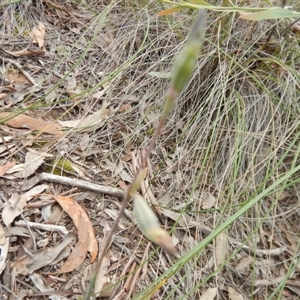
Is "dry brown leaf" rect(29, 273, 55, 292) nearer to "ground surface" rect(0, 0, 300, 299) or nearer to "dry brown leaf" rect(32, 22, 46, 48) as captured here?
"ground surface" rect(0, 0, 300, 299)

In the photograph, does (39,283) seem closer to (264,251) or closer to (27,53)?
(264,251)

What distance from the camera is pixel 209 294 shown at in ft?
3.58

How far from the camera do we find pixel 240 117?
1.29 metres

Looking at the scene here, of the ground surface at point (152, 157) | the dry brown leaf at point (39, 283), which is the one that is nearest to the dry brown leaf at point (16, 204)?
the ground surface at point (152, 157)

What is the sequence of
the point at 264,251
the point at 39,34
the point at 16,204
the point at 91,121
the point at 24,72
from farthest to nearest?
the point at 39,34 < the point at 24,72 < the point at 91,121 < the point at 264,251 < the point at 16,204

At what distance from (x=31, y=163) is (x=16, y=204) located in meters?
0.13

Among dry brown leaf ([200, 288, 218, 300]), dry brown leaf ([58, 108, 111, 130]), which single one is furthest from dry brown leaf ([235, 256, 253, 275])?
dry brown leaf ([58, 108, 111, 130])

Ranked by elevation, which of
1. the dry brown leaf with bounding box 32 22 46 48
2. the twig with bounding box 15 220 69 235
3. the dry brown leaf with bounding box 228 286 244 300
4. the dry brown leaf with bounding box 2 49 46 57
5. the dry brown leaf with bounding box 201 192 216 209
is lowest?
the dry brown leaf with bounding box 228 286 244 300

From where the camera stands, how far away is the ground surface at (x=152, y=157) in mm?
1055

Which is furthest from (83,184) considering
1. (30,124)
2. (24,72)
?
(24,72)

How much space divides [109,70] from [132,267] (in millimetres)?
731

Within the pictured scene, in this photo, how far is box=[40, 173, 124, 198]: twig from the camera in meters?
1.15

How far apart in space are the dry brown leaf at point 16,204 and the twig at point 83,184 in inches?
1.2

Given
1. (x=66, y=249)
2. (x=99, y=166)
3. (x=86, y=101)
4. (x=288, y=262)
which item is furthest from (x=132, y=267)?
(x=86, y=101)
